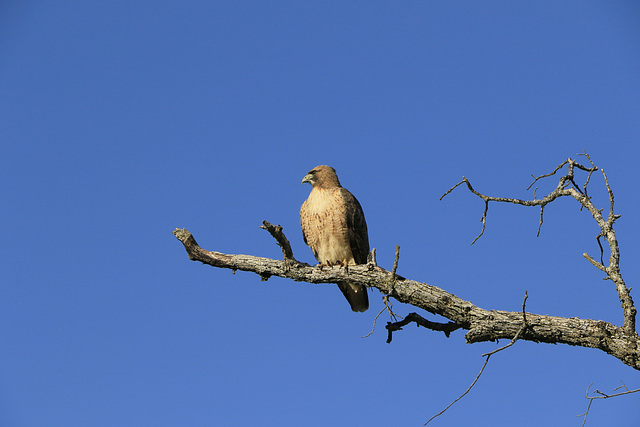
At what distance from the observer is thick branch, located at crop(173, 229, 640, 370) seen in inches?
200

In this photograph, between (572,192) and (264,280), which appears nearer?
(572,192)

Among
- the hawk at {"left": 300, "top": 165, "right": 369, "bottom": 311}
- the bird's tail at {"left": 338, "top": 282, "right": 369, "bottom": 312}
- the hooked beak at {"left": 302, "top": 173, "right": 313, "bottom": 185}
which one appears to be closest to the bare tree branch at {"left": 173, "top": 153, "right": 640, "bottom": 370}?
the hawk at {"left": 300, "top": 165, "right": 369, "bottom": 311}

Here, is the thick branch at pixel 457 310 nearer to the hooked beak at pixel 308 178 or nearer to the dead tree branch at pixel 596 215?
the dead tree branch at pixel 596 215

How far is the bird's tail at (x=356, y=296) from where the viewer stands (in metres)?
7.79

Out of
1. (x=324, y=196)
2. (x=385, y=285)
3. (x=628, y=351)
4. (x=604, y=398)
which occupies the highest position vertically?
(x=324, y=196)

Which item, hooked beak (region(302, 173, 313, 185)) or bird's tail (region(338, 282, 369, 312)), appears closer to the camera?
bird's tail (region(338, 282, 369, 312))

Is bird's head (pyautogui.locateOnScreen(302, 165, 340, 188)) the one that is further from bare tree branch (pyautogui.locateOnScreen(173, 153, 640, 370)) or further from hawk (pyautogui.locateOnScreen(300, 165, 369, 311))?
bare tree branch (pyautogui.locateOnScreen(173, 153, 640, 370))

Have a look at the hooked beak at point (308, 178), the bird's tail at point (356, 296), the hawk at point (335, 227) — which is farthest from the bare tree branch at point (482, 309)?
the hooked beak at point (308, 178)

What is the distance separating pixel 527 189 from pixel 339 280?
87.8 inches

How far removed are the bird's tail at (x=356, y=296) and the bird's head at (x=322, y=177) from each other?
142cm

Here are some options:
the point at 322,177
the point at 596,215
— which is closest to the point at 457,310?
the point at 596,215

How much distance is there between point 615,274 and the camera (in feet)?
17.1

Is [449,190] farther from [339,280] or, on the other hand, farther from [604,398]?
[604,398]

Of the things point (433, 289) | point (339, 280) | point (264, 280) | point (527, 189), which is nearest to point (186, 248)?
point (264, 280)
